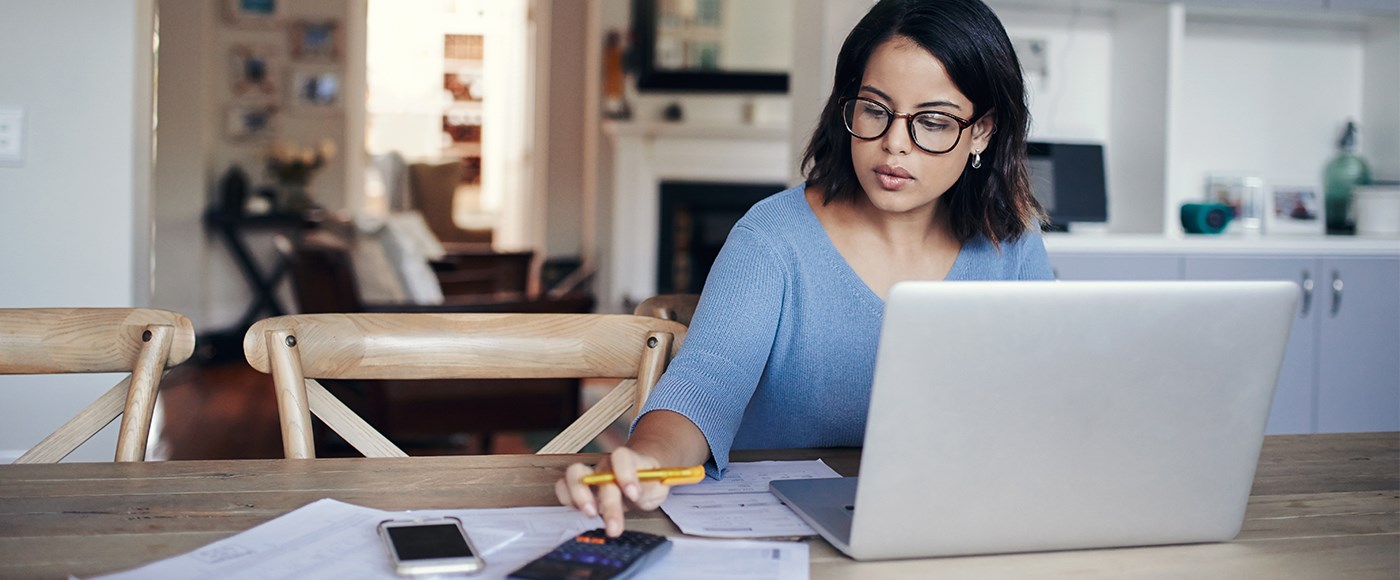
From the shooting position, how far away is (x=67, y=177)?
2.44 metres

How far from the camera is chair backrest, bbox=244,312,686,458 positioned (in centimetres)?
134

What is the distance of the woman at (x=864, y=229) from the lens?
135 centimetres

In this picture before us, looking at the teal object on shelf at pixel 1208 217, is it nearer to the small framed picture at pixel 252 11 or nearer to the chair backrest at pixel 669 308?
the chair backrest at pixel 669 308

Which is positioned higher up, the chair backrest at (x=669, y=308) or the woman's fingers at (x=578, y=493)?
the chair backrest at (x=669, y=308)

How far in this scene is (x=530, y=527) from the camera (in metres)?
0.98

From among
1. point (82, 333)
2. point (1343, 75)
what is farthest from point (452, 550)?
point (1343, 75)

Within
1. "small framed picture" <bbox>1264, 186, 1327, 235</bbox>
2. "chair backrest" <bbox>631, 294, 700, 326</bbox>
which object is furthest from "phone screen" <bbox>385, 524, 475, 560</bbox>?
"small framed picture" <bbox>1264, 186, 1327, 235</bbox>

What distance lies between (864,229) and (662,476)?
0.65m

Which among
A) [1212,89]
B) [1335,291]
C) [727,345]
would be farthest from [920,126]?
[1212,89]

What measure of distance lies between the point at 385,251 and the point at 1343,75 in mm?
3134

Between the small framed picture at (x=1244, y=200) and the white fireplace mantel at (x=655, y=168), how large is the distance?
2840 millimetres

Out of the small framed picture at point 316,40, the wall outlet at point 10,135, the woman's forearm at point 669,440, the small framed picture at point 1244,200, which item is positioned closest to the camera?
the woman's forearm at point 669,440

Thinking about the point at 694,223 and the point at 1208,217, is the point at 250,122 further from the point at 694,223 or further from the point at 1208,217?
the point at 1208,217

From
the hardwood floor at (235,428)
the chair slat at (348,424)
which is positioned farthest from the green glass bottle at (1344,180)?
the chair slat at (348,424)
